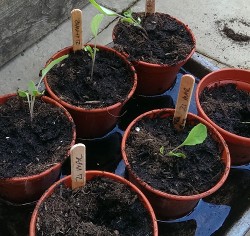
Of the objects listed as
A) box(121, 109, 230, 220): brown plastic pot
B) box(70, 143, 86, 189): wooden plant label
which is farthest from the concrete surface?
box(70, 143, 86, 189): wooden plant label

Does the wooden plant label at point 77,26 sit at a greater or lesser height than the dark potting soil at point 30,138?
greater

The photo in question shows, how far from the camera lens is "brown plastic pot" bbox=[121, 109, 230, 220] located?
4.43 ft

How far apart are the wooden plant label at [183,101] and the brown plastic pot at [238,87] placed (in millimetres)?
124

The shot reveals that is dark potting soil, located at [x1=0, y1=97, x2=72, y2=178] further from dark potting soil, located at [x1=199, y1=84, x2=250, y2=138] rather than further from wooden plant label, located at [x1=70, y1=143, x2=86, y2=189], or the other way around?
dark potting soil, located at [x1=199, y1=84, x2=250, y2=138]

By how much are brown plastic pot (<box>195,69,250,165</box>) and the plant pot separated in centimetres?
13

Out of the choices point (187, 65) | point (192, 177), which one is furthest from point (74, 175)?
point (187, 65)

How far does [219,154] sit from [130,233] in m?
0.45

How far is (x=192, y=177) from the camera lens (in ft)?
4.64

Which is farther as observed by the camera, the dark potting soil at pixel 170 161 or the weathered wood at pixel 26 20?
the weathered wood at pixel 26 20

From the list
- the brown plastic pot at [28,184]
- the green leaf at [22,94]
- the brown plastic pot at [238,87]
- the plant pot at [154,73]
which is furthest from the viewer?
the plant pot at [154,73]

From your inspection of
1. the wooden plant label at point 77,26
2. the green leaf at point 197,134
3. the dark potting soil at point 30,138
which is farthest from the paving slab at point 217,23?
the dark potting soil at point 30,138

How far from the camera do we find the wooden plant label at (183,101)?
136 cm

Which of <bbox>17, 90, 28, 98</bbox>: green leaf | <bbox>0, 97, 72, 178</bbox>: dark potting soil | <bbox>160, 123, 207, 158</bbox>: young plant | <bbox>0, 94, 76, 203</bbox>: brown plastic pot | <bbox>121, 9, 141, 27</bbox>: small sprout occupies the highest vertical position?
<bbox>121, 9, 141, 27</bbox>: small sprout

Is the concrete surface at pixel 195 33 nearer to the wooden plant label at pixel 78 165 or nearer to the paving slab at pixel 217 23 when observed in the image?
the paving slab at pixel 217 23
